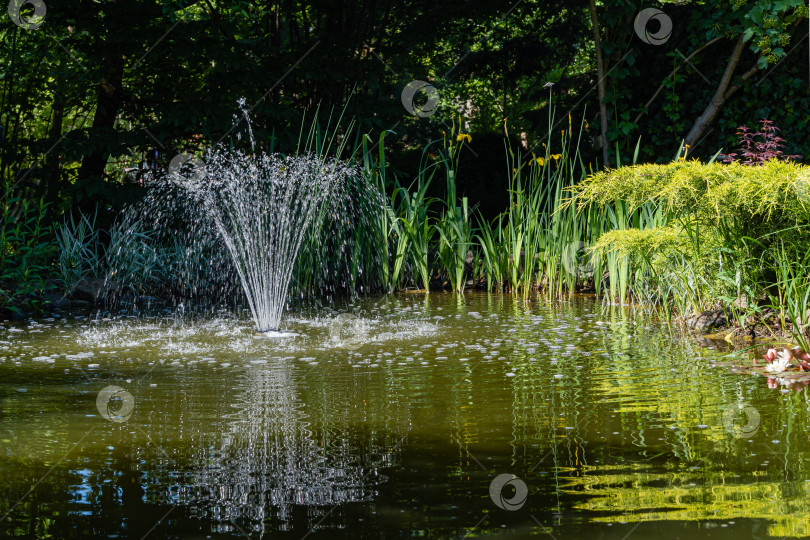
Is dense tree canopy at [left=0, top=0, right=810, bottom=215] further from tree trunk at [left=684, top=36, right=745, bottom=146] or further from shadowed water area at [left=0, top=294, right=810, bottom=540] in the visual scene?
shadowed water area at [left=0, top=294, right=810, bottom=540]

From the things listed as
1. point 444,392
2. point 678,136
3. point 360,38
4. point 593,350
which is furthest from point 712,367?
point 360,38

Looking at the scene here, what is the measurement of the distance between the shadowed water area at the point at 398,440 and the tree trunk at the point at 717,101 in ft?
15.3

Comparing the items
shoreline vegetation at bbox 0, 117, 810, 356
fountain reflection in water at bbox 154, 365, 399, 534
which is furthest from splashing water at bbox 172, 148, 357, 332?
fountain reflection in water at bbox 154, 365, 399, 534

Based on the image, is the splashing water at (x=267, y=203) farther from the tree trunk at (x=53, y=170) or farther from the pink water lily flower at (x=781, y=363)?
the pink water lily flower at (x=781, y=363)

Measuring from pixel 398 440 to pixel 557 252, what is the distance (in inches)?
174

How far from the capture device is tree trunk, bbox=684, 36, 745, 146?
8438 mm

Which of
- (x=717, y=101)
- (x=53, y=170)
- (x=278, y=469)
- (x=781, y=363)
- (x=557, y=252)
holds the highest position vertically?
(x=717, y=101)

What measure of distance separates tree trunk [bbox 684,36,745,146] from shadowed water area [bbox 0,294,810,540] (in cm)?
466

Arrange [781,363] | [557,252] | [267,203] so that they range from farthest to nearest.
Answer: [267,203], [557,252], [781,363]

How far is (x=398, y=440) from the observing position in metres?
2.68

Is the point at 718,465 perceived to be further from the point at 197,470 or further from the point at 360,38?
the point at 360,38

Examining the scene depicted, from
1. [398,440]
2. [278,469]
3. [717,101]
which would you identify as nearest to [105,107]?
[717,101]

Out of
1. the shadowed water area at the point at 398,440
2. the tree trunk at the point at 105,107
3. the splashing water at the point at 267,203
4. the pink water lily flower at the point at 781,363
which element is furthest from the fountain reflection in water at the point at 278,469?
the tree trunk at the point at 105,107

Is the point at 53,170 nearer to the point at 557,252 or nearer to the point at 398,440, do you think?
the point at 557,252
